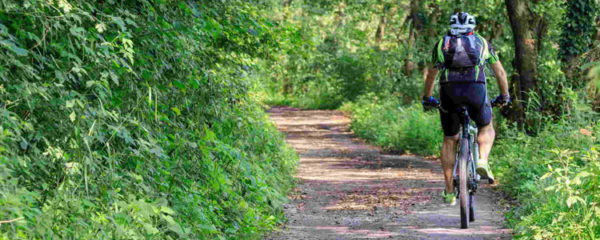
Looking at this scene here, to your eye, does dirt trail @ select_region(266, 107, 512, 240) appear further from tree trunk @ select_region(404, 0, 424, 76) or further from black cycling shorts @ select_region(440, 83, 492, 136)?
tree trunk @ select_region(404, 0, 424, 76)

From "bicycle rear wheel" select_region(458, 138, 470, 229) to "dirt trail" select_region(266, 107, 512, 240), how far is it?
0.13 m

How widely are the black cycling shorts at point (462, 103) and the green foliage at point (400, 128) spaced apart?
8994 mm

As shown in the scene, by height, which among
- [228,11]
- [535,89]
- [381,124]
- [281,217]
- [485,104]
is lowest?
[381,124]

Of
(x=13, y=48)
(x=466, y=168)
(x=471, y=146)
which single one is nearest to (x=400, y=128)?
(x=471, y=146)

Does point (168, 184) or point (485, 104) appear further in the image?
point (485, 104)

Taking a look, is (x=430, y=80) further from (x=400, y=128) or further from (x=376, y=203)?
(x=400, y=128)

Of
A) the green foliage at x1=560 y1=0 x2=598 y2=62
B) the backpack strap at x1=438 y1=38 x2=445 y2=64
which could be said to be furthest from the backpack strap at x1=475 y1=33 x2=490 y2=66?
the green foliage at x1=560 y1=0 x2=598 y2=62

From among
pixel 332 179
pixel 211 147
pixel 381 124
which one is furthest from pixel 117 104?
pixel 381 124

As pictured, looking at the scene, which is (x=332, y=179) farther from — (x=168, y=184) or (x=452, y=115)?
(x=168, y=184)

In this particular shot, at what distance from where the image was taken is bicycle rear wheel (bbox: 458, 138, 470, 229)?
301 inches

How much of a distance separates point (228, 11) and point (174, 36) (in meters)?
2.23

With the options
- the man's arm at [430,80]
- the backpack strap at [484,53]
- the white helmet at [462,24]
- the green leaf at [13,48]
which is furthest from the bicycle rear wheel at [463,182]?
the green leaf at [13,48]

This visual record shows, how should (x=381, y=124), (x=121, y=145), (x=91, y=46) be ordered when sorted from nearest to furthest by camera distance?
(x=91, y=46) < (x=121, y=145) < (x=381, y=124)

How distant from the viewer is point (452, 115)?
25.8 feet
